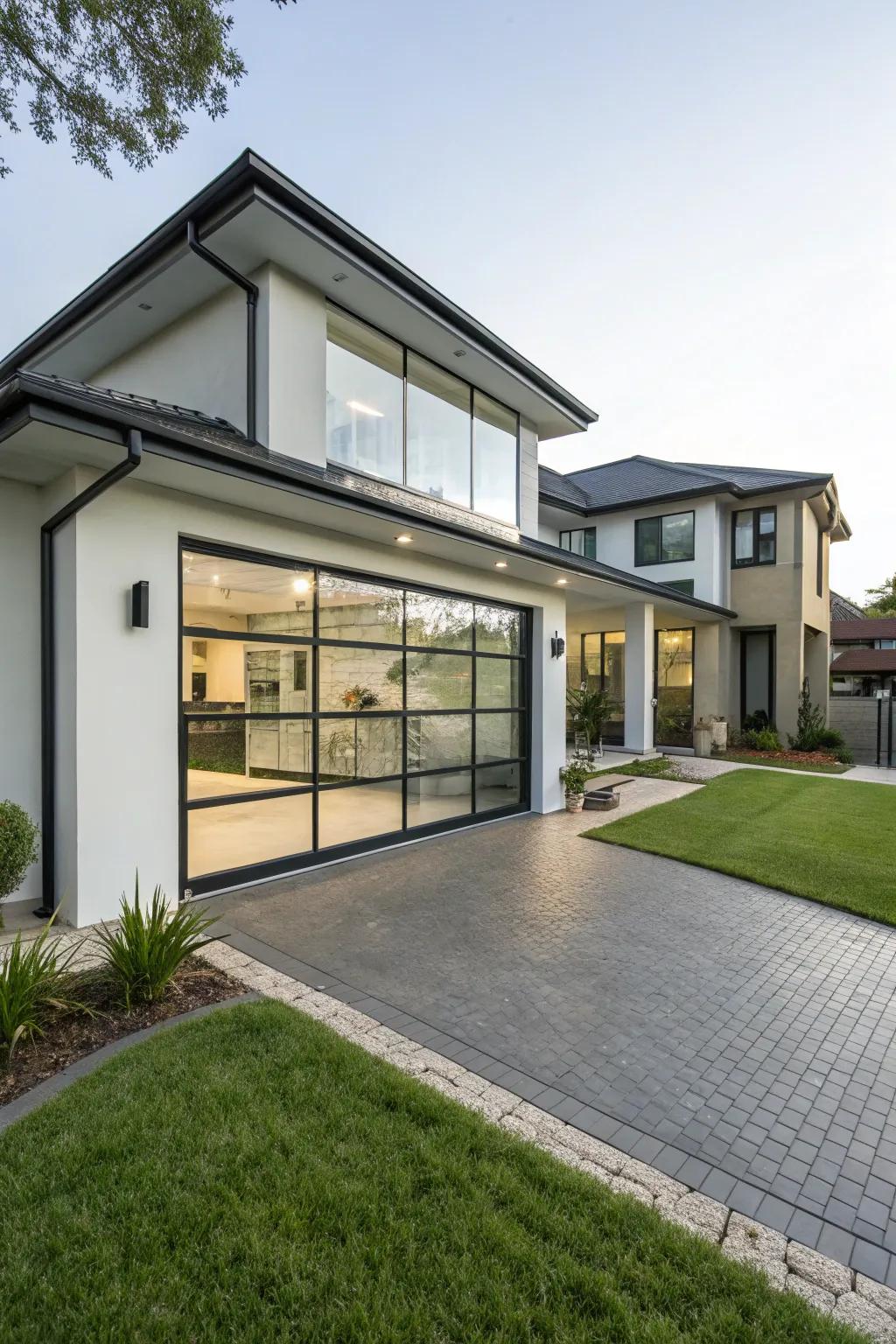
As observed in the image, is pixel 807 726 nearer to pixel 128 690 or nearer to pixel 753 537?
pixel 753 537

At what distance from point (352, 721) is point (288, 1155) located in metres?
4.89

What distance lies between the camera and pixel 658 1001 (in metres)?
4.13

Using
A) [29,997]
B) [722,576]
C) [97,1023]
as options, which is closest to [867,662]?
[722,576]

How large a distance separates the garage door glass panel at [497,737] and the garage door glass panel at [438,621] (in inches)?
48.1

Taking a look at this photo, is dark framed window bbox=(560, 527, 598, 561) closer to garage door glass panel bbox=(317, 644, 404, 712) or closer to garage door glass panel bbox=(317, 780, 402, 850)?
garage door glass panel bbox=(317, 644, 404, 712)

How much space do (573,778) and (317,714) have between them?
513 cm

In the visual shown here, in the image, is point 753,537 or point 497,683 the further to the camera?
point 753,537

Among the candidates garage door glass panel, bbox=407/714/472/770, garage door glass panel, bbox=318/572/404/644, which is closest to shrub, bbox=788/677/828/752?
garage door glass panel, bbox=407/714/472/770

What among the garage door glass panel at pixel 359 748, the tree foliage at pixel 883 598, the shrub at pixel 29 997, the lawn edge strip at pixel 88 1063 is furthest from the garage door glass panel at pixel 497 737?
the tree foliage at pixel 883 598

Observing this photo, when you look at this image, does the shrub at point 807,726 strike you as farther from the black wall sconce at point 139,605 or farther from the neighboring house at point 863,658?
the black wall sconce at point 139,605

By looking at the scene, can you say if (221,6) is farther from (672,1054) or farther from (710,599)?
(710,599)

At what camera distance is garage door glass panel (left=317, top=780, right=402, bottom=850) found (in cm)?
698

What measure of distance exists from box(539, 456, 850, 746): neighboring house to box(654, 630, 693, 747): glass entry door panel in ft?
0.08

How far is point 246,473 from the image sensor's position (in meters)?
5.16
